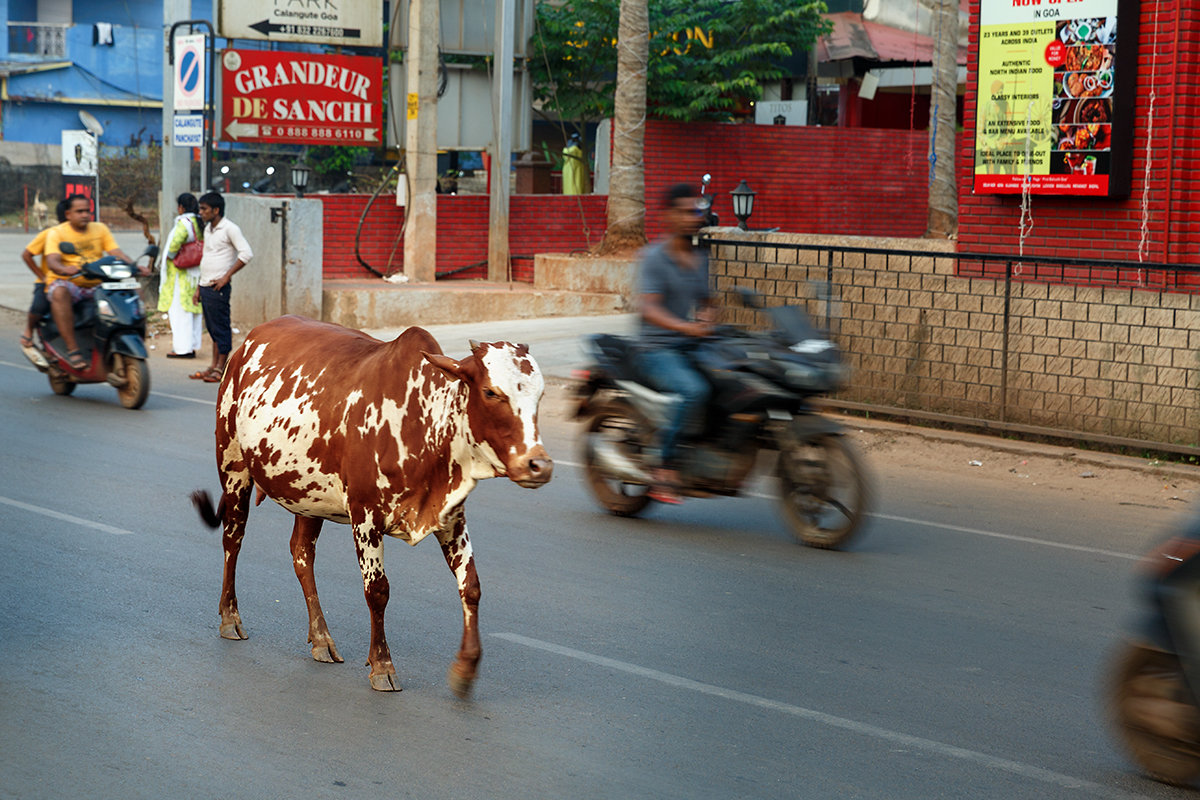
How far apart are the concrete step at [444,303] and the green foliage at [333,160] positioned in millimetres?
17119

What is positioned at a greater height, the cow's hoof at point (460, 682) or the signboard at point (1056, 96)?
the signboard at point (1056, 96)

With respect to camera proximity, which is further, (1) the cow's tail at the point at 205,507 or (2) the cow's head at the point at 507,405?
→ (1) the cow's tail at the point at 205,507

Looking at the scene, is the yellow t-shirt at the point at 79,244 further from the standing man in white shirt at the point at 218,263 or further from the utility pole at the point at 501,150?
the utility pole at the point at 501,150

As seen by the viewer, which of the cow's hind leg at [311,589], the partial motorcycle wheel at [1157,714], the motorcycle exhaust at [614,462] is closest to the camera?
the partial motorcycle wheel at [1157,714]

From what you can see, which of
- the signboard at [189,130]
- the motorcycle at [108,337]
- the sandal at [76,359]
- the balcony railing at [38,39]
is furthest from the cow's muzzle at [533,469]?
the balcony railing at [38,39]

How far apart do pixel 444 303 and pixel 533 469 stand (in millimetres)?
15917

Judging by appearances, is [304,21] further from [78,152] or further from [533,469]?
[533,469]

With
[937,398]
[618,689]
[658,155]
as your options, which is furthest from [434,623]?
[658,155]

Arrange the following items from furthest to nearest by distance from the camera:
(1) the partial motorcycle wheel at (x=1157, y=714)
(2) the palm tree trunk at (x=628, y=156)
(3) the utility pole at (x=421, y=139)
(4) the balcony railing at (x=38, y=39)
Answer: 1. (4) the balcony railing at (x=38, y=39)
2. (2) the palm tree trunk at (x=628, y=156)
3. (3) the utility pole at (x=421, y=139)
4. (1) the partial motorcycle wheel at (x=1157, y=714)

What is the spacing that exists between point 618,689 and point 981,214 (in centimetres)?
960

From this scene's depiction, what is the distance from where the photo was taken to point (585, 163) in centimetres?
2825

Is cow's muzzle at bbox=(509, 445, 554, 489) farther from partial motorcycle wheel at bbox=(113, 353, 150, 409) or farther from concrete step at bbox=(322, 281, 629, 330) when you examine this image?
concrete step at bbox=(322, 281, 629, 330)

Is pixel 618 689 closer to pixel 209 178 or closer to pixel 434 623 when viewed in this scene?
pixel 434 623

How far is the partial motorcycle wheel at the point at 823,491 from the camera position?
8266 mm
